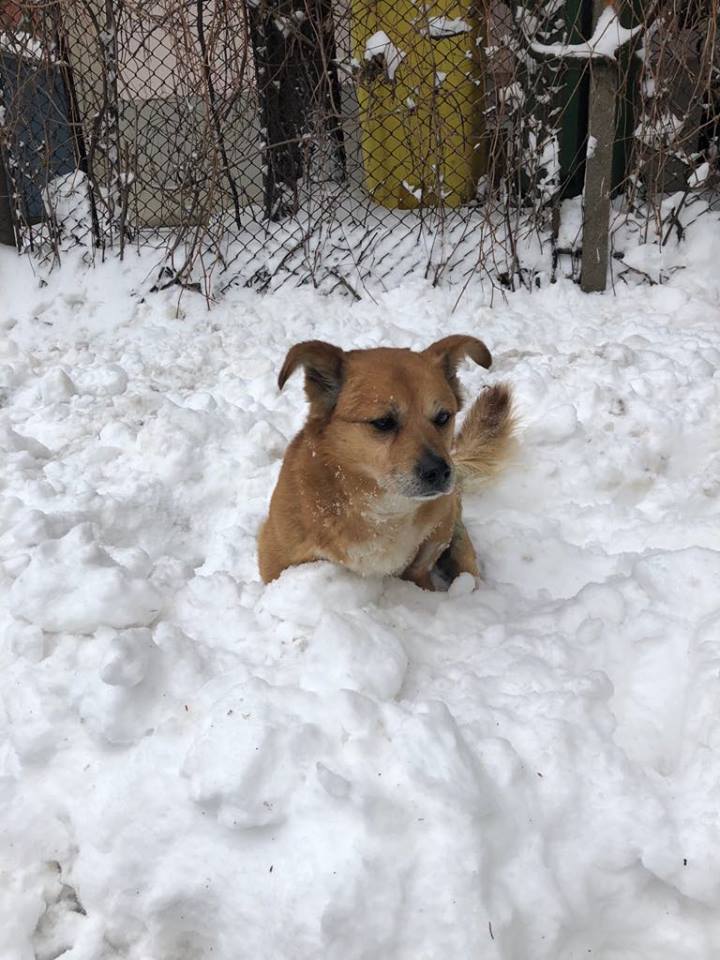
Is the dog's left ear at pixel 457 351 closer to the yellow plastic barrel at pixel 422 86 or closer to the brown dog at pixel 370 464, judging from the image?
the brown dog at pixel 370 464

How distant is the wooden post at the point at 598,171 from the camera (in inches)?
151

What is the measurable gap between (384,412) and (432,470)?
0.76 feet

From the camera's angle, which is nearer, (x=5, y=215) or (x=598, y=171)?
(x=598, y=171)

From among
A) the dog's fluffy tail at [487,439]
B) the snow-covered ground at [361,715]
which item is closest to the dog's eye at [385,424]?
the snow-covered ground at [361,715]

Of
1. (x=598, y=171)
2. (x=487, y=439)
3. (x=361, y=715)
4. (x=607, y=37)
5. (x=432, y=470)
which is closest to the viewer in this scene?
(x=361, y=715)

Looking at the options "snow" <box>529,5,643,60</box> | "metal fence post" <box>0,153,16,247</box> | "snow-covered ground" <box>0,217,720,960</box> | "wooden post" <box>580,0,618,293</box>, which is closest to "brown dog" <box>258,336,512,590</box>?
"snow-covered ground" <box>0,217,720,960</box>

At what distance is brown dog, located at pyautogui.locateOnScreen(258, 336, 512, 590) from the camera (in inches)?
85.4

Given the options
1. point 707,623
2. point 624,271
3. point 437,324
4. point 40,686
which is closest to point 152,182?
point 437,324

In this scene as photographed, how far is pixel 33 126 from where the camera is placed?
15.2 ft

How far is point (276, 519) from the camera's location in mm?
2404

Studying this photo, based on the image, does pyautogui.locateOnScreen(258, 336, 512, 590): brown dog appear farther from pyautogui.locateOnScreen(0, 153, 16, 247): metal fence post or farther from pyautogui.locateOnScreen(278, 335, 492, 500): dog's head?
pyautogui.locateOnScreen(0, 153, 16, 247): metal fence post

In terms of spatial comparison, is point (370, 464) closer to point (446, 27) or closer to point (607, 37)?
point (607, 37)

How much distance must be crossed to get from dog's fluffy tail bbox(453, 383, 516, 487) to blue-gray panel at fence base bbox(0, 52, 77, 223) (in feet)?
10.7

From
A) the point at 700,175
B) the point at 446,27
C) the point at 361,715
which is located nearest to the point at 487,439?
the point at 361,715
